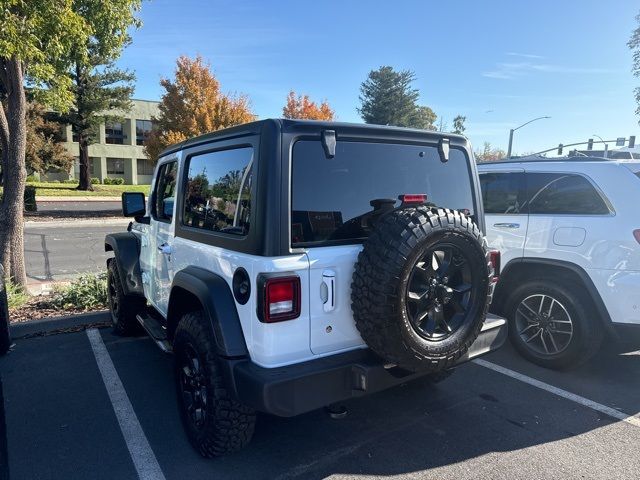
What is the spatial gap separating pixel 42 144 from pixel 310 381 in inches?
1247

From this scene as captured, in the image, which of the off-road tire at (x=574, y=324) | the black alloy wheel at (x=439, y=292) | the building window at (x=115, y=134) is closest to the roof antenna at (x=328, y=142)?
the black alloy wheel at (x=439, y=292)

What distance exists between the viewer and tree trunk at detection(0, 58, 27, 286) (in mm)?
6113

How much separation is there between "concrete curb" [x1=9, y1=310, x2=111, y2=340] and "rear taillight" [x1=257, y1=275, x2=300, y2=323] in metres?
4.04

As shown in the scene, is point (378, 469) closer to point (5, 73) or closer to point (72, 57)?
point (5, 73)

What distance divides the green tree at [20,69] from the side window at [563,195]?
5.88m

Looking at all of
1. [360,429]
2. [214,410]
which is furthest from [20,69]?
[360,429]

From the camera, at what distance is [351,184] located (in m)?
2.68

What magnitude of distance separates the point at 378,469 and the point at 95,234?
14.7 metres

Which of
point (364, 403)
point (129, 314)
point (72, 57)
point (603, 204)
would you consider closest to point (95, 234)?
point (72, 57)

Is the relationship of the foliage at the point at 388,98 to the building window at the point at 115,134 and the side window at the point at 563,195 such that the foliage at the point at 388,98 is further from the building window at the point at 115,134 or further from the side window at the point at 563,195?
the side window at the point at 563,195

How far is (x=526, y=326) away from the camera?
4.48 meters

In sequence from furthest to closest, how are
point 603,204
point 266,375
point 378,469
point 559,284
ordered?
point 559,284
point 603,204
point 378,469
point 266,375

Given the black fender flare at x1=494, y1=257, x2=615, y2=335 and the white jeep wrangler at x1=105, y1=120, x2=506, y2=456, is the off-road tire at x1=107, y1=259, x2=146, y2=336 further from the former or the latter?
the black fender flare at x1=494, y1=257, x2=615, y2=335

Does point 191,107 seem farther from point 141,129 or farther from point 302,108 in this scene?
point 141,129
